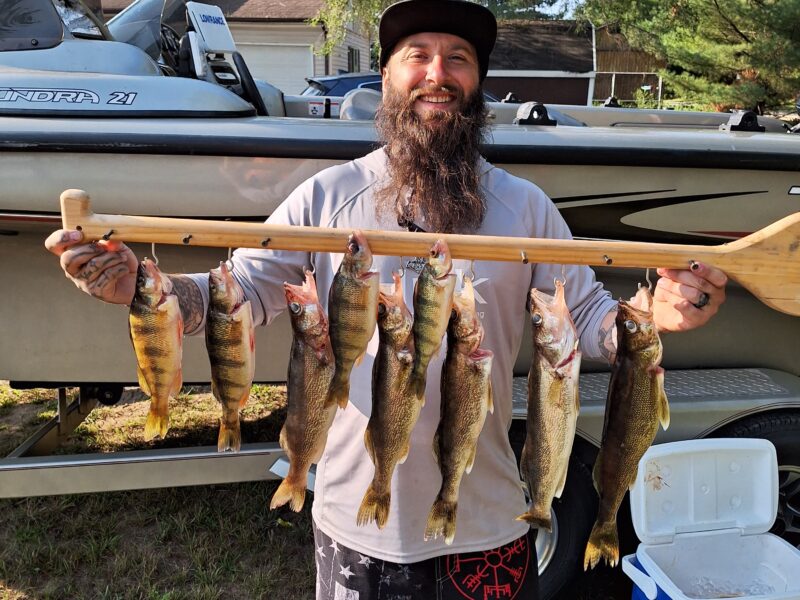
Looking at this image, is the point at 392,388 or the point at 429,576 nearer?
the point at 392,388

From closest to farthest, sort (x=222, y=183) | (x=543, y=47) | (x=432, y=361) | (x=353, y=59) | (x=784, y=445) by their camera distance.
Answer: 1. (x=432, y=361)
2. (x=222, y=183)
3. (x=784, y=445)
4. (x=353, y=59)
5. (x=543, y=47)

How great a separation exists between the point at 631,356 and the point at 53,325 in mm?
3035

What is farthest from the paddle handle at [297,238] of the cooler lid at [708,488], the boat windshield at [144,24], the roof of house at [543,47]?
the roof of house at [543,47]

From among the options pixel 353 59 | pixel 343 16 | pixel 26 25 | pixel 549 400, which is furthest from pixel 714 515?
pixel 353 59

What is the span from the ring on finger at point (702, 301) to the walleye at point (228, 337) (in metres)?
1.24

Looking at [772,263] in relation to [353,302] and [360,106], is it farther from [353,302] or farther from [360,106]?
[360,106]

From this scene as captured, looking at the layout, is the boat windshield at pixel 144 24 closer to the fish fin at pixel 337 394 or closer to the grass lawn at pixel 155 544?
the grass lawn at pixel 155 544

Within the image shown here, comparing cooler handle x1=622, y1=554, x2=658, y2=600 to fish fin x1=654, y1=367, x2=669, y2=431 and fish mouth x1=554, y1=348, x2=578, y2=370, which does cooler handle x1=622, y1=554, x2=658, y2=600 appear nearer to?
fish fin x1=654, y1=367, x2=669, y2=431

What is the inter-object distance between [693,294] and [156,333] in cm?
147

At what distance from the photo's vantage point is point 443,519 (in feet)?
6.19

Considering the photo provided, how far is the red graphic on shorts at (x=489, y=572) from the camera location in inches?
84.7

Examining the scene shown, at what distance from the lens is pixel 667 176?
137 inches

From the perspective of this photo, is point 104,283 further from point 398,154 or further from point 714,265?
point 714,265

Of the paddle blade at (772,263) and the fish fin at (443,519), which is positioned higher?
the paddle blade at (772,263)
